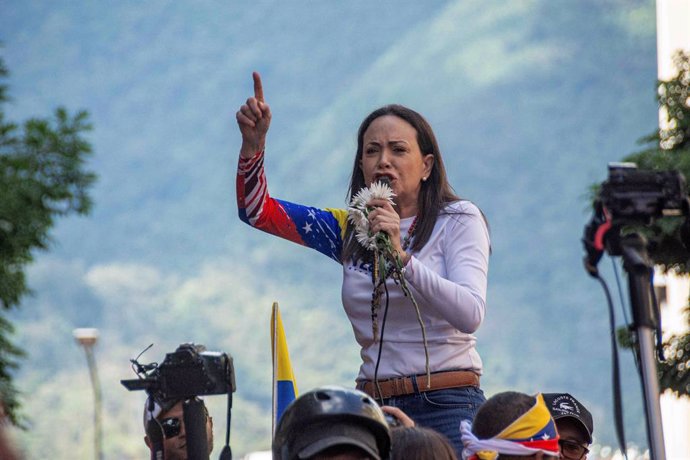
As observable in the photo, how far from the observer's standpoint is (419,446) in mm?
3801

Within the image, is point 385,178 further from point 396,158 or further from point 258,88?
point 258,88

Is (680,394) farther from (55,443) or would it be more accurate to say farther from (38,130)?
(55,443)

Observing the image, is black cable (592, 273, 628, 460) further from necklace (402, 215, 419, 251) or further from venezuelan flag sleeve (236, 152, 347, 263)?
venezuelan flag sleeve (236, 152, 347, 263)

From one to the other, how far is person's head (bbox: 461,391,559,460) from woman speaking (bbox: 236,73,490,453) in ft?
1.31

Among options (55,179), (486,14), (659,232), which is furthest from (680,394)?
(486,14)

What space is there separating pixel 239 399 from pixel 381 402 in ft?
109

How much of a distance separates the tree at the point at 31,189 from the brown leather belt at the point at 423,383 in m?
9.85

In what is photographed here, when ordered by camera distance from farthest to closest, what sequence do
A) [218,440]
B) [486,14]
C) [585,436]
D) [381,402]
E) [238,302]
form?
1. [486,14]
2. [238,302]
3. [218,440]
4. [585,436]
5. [381,402]

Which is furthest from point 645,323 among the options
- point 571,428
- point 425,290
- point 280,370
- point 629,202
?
point 571,428

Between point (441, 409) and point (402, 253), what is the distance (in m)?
0.60

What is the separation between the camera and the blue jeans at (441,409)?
175 inches

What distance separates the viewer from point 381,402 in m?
4.52

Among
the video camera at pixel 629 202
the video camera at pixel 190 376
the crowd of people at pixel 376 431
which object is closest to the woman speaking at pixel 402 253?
the crowd of people at pixel 376 431

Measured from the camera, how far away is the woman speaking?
14.5ft
